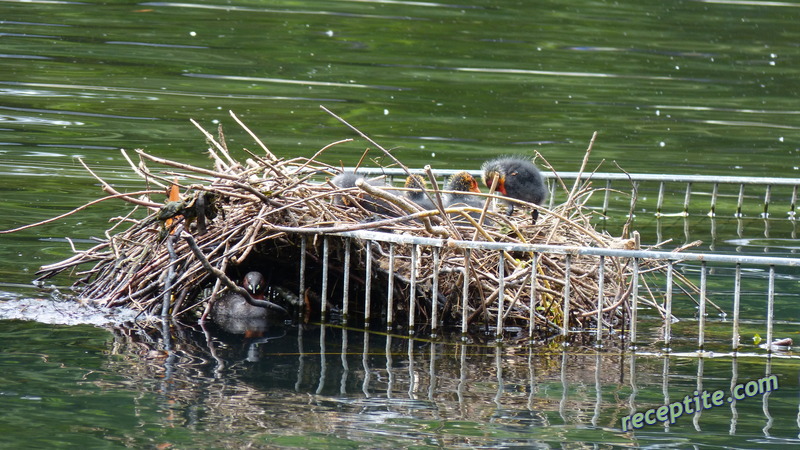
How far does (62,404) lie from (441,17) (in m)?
Answer: 22.1

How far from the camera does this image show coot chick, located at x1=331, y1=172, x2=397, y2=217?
7910mm

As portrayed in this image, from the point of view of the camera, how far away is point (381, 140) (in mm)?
15508

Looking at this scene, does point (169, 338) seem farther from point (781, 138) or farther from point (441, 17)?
point (441, 17)

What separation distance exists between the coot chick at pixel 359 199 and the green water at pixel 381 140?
0.83 meters

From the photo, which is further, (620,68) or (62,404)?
(620,68)

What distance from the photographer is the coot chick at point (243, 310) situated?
7.58 metres

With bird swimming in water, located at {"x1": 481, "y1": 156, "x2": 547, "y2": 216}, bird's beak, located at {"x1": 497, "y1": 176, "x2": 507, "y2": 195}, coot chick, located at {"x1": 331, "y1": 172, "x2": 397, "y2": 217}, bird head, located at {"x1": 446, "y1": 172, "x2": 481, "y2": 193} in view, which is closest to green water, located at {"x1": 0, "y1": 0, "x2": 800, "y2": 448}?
coot chick, located at {"x1": 331, "y1": 172, "x2": 397, "y2": 217}

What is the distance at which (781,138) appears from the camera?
56.5 ft

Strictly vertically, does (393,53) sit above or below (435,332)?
above

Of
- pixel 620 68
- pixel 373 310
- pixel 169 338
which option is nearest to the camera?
pixel 169 338

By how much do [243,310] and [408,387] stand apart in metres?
1.49

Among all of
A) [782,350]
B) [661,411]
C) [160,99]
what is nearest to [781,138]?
[160,99]

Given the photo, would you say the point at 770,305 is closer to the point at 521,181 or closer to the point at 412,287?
the point at 412,287

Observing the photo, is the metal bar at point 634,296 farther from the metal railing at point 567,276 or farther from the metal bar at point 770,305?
the metal bar at point 770,305
